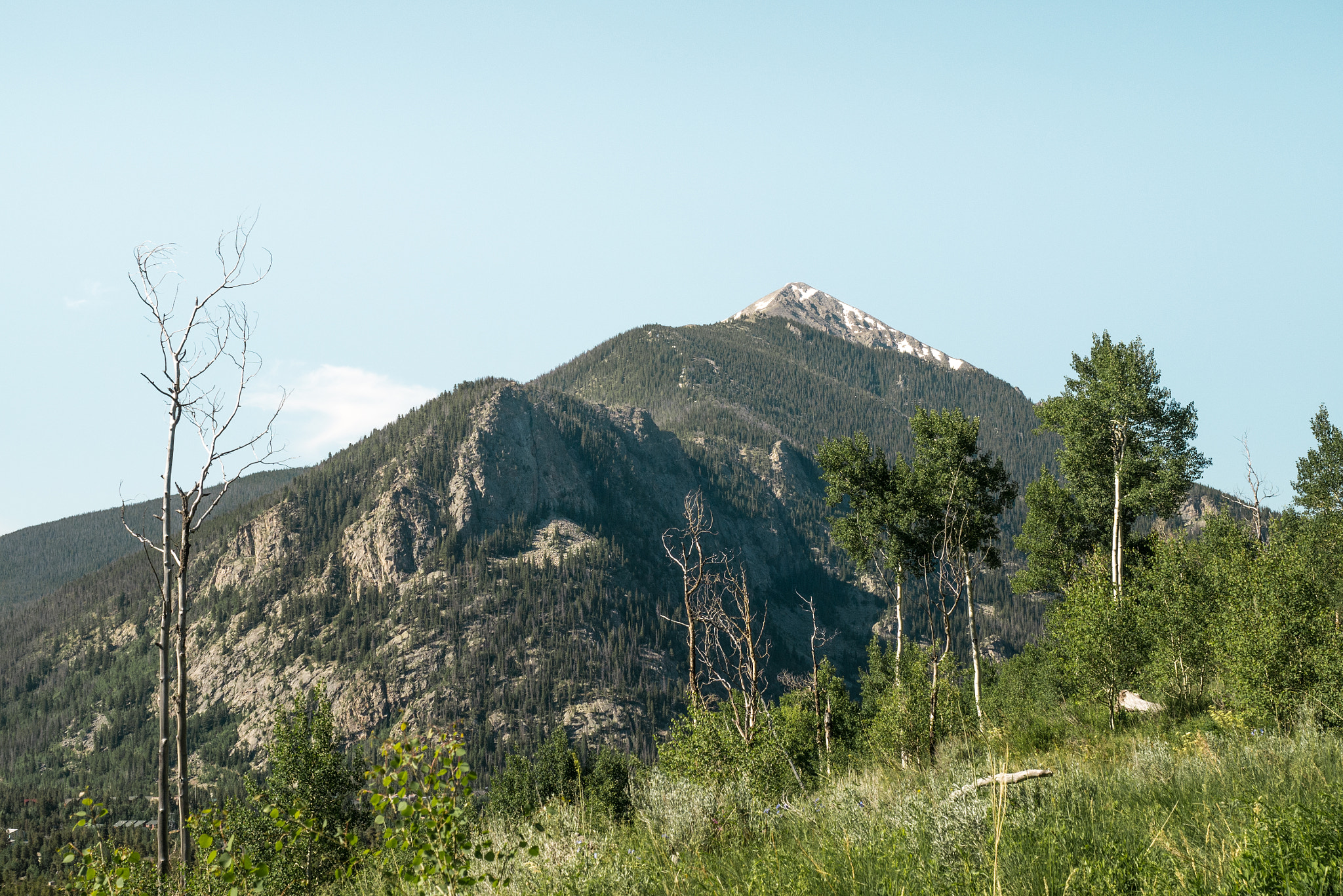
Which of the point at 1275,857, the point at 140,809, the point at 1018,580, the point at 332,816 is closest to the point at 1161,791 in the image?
the point at 1275,857

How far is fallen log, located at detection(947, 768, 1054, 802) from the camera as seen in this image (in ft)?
19.2

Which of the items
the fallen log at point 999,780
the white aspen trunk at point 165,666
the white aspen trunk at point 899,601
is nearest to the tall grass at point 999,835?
the fallen log at point 999,780

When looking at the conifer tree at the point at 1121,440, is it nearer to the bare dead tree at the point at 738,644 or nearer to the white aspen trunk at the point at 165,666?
the bare dead tree at the point at 738,644

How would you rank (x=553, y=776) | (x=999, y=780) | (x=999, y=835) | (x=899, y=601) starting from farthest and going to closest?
(x=553, y=776), (x=899, y=601), (x=999, y=780), (x=999, y=835)

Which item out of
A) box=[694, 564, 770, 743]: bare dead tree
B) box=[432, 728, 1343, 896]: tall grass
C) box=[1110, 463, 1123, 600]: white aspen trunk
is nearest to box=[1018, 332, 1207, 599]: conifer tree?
box=[1110, 463, 1123, 600]: white aspen trunk

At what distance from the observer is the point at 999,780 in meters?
5.98

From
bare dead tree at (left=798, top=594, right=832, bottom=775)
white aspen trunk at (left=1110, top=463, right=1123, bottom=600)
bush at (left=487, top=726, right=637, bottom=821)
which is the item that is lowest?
bush at (left=487, top=726, right=637, bottom=821)

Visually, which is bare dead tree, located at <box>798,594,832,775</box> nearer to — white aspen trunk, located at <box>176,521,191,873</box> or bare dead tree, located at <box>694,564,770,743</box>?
bare dead tree, located at <box>694,564,770,743</box>

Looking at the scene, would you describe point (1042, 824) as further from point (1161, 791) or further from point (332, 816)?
point (332, 816)

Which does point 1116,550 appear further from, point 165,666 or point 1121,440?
point 165,666

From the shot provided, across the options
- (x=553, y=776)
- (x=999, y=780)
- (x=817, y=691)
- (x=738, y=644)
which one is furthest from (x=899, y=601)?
(x=553, y=776)

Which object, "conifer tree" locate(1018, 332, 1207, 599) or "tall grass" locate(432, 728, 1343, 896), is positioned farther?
"conifer tree" locate(1018, 332, 1207, 599)

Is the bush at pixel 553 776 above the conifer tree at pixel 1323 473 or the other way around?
the other way around

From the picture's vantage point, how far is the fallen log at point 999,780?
230 inches
